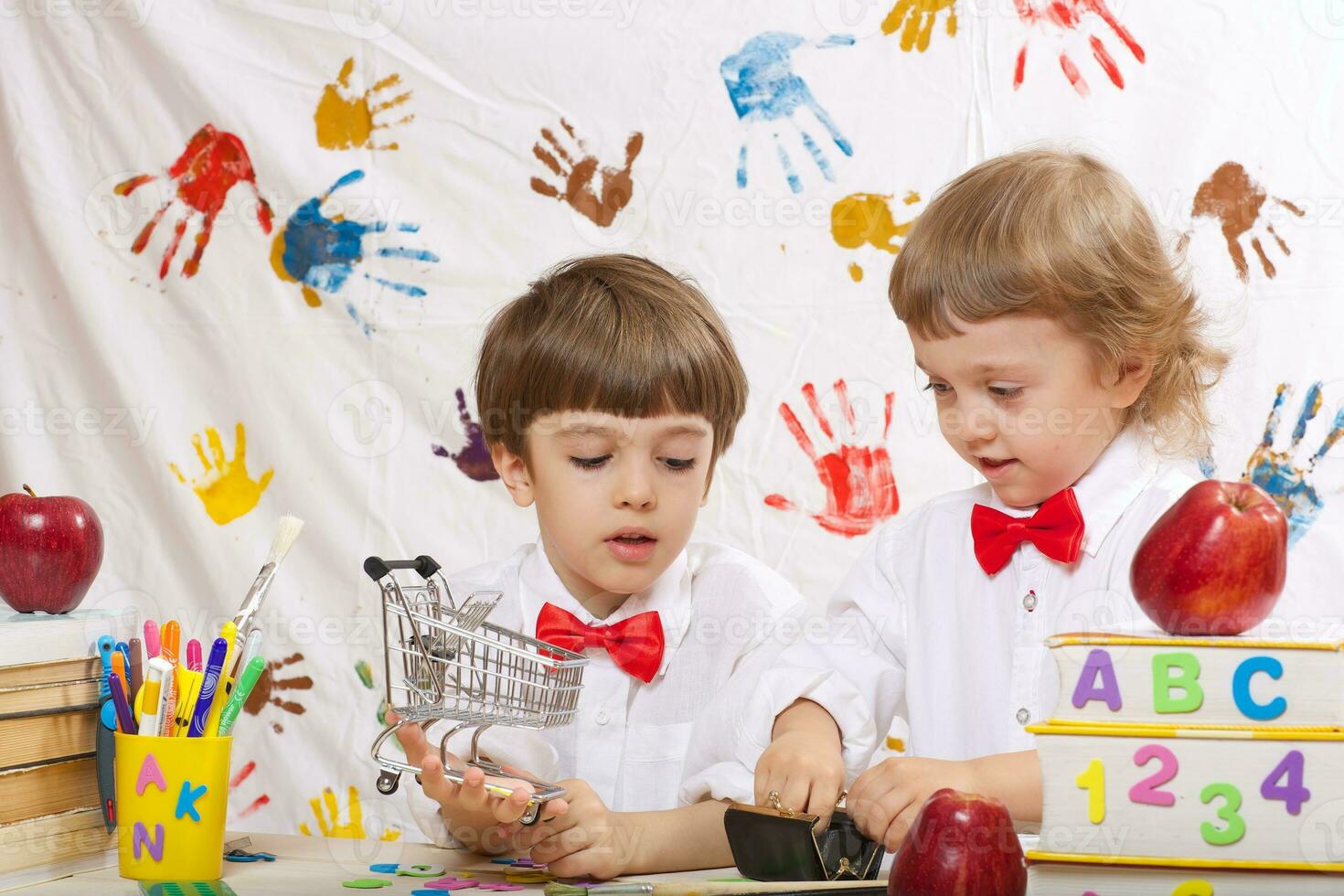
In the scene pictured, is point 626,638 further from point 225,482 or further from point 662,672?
point 225,482

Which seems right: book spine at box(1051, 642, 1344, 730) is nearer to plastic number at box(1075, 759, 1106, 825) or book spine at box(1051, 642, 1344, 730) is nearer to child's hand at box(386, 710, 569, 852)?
plastic number at box(1075, 759, 1106, 825)

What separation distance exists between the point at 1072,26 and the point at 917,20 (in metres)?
0.21

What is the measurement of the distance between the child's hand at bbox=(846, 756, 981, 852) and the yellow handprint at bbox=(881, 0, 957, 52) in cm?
117

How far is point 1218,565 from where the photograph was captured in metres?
0.74

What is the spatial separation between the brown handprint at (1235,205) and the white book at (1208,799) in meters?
1.18

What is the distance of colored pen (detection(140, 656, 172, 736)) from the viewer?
948 millimetres

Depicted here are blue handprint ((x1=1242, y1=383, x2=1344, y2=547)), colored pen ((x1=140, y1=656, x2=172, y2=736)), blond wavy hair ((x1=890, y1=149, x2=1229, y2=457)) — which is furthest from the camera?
blue handprint ((x1=1242, y1=383, x2=1344, y2=547))

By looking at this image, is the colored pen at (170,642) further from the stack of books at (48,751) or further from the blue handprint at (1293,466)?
the blue handprint at (1293,466)

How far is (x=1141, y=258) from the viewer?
1.15m

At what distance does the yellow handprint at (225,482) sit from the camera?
189 cm

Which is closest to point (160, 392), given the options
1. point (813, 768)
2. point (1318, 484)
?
point (813, 768)

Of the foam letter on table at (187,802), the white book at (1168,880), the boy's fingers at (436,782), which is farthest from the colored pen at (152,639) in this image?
the white book at (1168,880)

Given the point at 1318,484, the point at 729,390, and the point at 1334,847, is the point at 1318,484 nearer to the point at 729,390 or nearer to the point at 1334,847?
the point at 729,390

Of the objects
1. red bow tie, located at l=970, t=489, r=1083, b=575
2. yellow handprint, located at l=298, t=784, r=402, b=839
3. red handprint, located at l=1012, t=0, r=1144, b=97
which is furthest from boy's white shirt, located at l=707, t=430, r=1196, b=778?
yellow handprint, located at l=298, t=784, r=402, b=839
